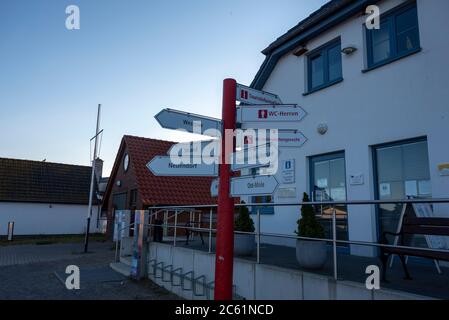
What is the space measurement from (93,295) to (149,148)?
14.2m

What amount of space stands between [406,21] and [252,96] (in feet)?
15.7

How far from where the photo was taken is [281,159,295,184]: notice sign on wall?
9190 millimetres

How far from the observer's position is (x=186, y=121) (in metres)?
3.96

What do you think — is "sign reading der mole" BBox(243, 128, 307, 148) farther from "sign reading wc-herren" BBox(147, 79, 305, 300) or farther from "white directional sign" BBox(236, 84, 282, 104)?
"white directional sign" BBox(236, 84, 282, 104)

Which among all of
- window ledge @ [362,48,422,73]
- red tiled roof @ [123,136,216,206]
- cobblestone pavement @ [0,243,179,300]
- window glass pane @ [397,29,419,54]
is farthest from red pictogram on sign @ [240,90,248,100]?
red tiled roof @ [123,136,216,206]

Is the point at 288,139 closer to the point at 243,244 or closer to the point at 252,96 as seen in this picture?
the point at 252,96

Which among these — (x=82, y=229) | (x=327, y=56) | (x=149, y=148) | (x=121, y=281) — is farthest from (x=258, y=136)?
(x=82, y=229)

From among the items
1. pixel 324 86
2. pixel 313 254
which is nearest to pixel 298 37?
pixel 324 86

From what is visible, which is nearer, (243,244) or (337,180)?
(243,244)

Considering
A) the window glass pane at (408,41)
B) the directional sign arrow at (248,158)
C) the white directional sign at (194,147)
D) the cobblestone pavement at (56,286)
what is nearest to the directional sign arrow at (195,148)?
the white directional sign at (194,147)

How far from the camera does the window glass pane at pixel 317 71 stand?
9008mm

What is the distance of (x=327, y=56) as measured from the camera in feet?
29.1

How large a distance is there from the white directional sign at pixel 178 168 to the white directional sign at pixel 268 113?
0.62 m
